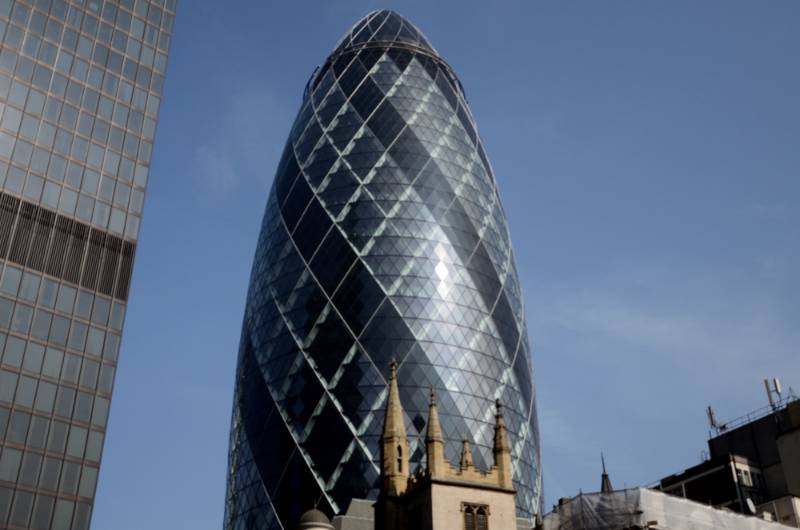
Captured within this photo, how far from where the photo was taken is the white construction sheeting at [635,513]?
3806 cm

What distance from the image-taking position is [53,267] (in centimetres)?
3809

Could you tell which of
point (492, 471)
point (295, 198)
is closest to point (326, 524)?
point (492, 471)

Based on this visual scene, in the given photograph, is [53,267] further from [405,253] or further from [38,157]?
[405,253]

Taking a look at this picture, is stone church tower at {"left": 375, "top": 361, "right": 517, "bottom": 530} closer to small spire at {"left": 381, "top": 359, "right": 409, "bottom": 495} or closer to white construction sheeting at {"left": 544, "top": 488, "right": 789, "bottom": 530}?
small spire at {"left": 381, "top": 359, "right": 409, "bottom": 495}

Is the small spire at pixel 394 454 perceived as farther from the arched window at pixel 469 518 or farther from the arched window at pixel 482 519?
the arched window at pixel 482 519

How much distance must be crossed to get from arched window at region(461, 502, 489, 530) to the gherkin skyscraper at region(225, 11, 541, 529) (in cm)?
1695

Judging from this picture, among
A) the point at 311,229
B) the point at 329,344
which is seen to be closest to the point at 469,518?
the point at 329,344

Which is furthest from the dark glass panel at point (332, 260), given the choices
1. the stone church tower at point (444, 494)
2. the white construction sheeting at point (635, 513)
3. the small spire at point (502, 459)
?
the white construction sheeting at point (635, 513)

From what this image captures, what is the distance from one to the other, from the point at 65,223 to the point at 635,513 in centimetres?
2572

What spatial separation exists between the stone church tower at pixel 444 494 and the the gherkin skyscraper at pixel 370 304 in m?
13.9

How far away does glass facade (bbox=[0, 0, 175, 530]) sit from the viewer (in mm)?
34594

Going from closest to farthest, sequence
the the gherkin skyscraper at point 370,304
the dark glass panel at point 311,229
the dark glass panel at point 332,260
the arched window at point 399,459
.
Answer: the arched window at point 399,459
the the gherkin skyscraper at point 370,304
the dark glass panel at point 332,260
the dark glass panel at point 311,229

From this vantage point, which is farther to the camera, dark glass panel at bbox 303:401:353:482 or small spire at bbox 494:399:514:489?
dark glass panel at bbox 303:401:353:482

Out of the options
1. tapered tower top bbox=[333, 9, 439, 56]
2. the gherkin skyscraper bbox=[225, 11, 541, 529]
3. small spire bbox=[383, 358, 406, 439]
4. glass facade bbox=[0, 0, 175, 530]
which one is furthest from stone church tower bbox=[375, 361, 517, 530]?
tapered tower top bbox=[333, 9, 439, 56]
